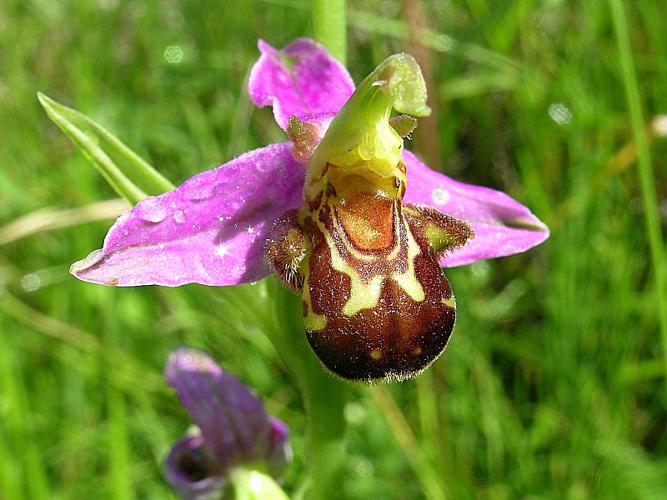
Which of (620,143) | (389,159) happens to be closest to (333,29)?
(389,159)

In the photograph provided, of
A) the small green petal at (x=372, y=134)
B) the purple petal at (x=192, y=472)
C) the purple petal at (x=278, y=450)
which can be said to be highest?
the small green petal at (x=372, y=134)

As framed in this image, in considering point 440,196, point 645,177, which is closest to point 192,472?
point 440,196

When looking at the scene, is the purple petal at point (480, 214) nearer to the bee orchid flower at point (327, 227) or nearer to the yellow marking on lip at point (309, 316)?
the bee orchid flower at point (327, 227)

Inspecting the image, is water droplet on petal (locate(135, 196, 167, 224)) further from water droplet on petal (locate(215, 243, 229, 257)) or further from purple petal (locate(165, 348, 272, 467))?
purple petal (locate(165, 348, 272, 467))

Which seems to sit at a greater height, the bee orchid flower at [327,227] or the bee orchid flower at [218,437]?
the bee orchid flower at [327,227]

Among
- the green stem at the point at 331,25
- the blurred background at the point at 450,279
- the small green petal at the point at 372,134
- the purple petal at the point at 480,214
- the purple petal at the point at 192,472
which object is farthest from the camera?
the blurred background at the point at 450,279

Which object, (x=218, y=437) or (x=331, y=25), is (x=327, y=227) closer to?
(x=331, y=25)

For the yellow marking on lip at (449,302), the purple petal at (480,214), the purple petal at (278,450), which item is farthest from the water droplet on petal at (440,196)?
the purple petal at (278,450)
